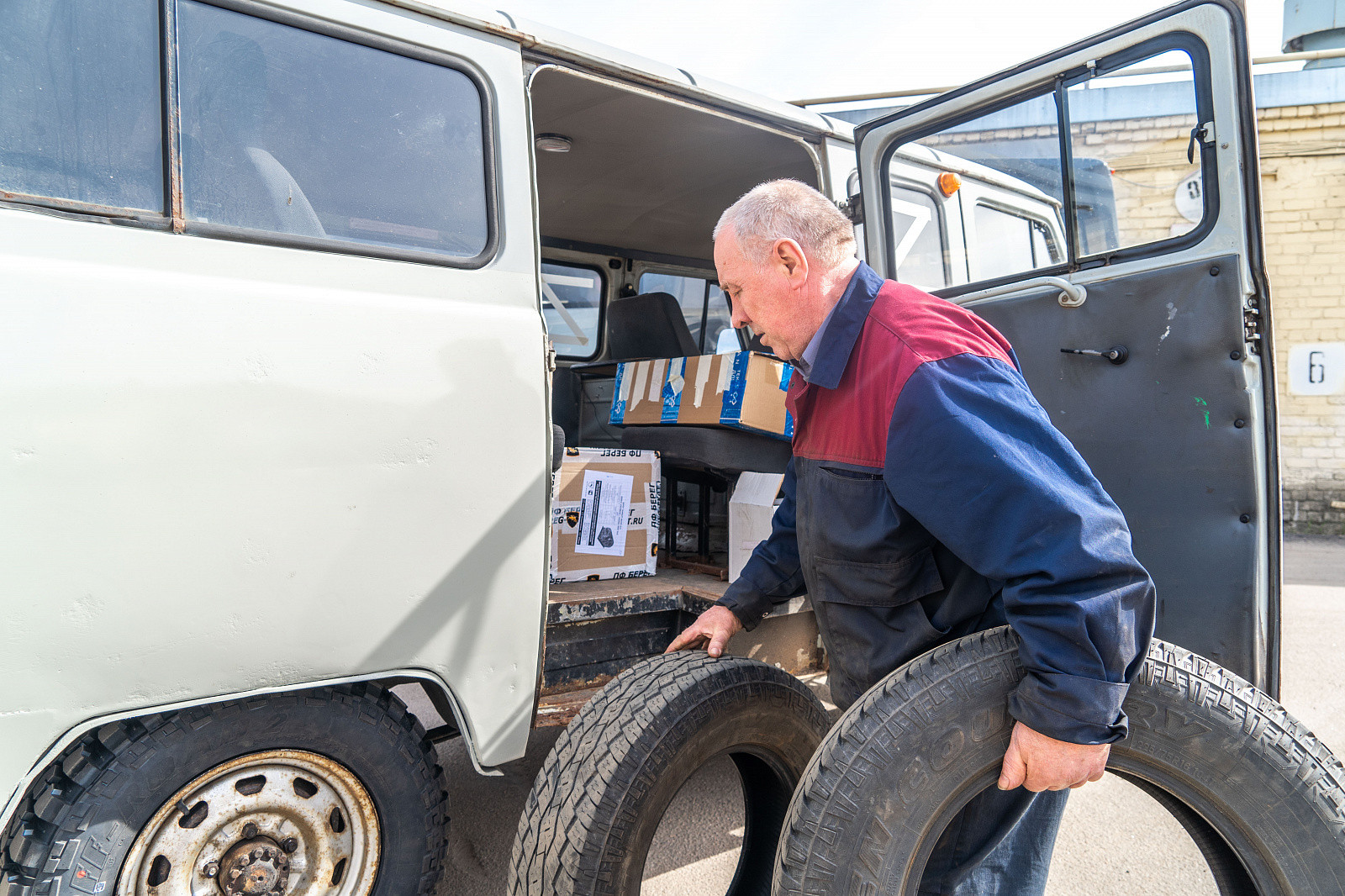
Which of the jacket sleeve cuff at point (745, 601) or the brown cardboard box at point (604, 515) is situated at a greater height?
the brown cardboard box at point (604, 515)

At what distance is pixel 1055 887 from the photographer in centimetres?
238

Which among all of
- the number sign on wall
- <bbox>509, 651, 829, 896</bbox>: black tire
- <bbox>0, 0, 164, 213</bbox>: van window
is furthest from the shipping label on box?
the number sign on wall

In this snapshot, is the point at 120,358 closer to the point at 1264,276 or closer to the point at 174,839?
the point at 174,839

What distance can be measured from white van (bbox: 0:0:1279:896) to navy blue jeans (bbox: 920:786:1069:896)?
0.75m

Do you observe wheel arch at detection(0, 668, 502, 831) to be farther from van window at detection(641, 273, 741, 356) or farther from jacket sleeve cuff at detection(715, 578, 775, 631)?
van window at detection(641, 273, 741, 356)

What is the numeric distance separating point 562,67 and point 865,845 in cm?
207

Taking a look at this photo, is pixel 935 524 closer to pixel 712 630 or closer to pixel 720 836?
pixel 712 630

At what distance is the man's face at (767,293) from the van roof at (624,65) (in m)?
0.92

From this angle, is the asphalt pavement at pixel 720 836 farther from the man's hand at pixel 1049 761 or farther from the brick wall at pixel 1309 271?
the brick wall at pixel 1309 271

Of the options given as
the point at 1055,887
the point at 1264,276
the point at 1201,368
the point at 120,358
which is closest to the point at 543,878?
the point at 120,358

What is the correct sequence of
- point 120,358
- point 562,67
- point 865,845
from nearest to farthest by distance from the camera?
point 865,845, point 120,358, point 562,67

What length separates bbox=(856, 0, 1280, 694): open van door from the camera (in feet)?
6.70

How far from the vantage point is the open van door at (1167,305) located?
80.4 inches

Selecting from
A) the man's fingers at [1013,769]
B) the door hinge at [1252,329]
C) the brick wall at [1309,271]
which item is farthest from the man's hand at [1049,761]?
the brick wall at [1309,271]
